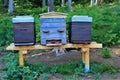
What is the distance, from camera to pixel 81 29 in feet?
19.6

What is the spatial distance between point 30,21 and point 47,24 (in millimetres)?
327

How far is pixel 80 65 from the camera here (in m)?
6.23

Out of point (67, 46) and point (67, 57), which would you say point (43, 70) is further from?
point (67, 57)

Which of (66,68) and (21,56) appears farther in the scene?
(66,68)

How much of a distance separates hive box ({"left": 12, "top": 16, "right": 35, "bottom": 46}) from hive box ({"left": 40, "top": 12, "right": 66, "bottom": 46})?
197mm

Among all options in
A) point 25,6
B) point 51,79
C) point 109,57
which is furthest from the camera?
point 25,6

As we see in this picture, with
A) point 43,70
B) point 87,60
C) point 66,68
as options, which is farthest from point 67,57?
point 43,70

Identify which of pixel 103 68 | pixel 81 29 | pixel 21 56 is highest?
pixel 81 29

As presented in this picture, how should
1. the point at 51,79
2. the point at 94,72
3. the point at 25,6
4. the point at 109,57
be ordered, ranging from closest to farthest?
the point at 51,79 < the point at 94,72 < the point at 109,57 < the point at 25,6

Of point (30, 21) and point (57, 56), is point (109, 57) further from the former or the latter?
point (30, 21)

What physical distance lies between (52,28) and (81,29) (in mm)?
559

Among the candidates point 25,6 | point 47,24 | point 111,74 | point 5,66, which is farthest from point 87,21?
point 25,6

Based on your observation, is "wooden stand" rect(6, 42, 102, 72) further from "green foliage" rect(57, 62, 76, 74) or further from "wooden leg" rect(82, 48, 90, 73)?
"green foliage" rect(57, 62, 76, 74)

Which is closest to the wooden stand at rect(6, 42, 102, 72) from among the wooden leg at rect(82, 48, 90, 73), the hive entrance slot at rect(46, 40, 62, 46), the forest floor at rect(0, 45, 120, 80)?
the wooden leg at rect(82, 48, 90, 73)
